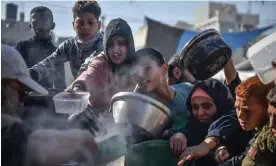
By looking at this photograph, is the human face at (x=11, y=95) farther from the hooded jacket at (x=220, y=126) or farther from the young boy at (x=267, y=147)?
the young boy at (x=267, y=147)

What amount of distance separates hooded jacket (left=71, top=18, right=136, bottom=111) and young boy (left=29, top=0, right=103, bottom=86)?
318 mm

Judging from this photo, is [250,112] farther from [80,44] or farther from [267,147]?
[80,44]

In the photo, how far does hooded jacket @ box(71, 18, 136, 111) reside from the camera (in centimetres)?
304

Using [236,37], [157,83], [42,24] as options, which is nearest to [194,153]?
[157,83]

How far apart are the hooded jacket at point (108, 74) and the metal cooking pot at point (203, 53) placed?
1.46ft

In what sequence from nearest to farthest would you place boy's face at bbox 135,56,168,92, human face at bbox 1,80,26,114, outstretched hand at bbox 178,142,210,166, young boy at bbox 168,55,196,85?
1. human face at bbox 1,80,26,114
2. outstretched hand at bbox 178,142,210,166
3. boy's face at bbox 135,56,168,92
4. young boy at bbox 168,55,196,85

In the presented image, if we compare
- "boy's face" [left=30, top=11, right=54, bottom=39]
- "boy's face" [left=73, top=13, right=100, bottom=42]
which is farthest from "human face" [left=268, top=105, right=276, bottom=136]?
"boy's face" [left=30, top=11, right=54, bottom=39]

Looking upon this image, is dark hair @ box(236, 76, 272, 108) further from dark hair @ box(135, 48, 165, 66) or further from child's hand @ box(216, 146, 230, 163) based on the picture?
dark hair @ box(135, 48, 165, 66)

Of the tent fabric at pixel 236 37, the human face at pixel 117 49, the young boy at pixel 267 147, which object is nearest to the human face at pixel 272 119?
the young boy at pixel 267 147

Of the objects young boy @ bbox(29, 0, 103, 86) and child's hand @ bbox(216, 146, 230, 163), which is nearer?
child's hand @ bbox(216, 146, 230, 163)

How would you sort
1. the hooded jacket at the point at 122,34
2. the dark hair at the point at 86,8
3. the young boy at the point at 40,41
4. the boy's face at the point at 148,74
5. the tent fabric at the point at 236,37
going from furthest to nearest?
1. the tent fabric at the point at 236,37
2. the young boy at the point at 40,41
3. the dark hair at the point at 86,8
4. the hooded jacket at the point at 122,34
5. the boy's face at the point at 148,74

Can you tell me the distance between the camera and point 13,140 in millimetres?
2035

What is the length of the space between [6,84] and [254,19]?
25.1 meters

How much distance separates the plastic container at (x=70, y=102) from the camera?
2.48 meters
